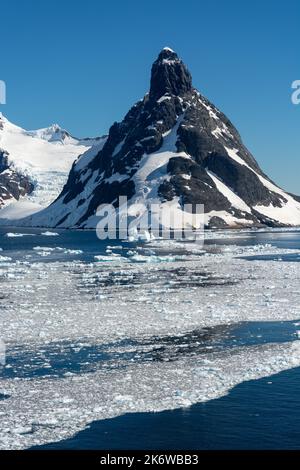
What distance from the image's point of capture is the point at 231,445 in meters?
19.4

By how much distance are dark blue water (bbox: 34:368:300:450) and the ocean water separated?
0.04 m

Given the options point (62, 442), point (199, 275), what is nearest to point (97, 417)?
point (62, 442)

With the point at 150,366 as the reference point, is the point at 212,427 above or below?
below

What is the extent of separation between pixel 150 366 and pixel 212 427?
8.22 metres

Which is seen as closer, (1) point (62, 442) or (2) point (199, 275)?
(1) point (62, 442)

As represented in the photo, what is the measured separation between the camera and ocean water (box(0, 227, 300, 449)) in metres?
20.6

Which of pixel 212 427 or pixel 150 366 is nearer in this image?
pixel 212 427

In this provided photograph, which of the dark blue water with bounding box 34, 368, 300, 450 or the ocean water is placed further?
the ocean water

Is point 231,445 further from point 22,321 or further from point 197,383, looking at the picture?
point 22,321

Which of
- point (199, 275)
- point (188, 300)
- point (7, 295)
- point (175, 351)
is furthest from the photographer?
point (199, 275)

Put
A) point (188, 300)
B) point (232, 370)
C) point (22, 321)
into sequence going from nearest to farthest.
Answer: point (232, 370)
point (22, 321)
point (188, 300)

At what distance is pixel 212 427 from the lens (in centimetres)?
2078

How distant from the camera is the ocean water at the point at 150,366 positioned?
20578mm

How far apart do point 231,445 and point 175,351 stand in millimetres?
12203
